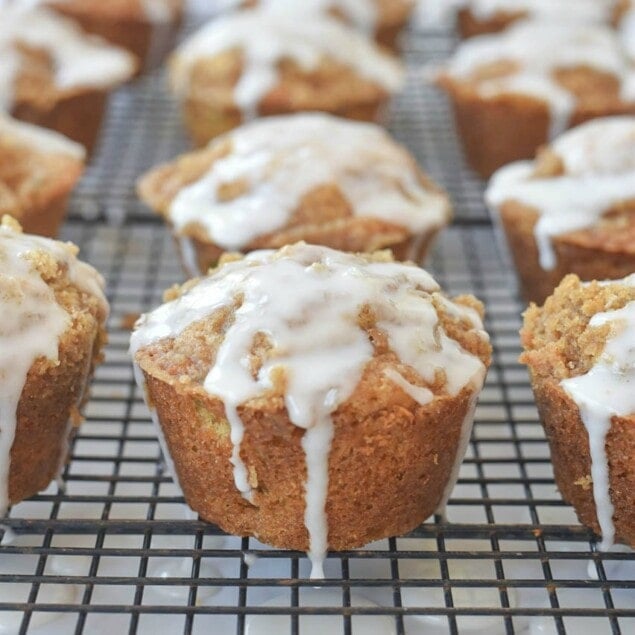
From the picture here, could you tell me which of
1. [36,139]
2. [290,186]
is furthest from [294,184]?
[36,139]

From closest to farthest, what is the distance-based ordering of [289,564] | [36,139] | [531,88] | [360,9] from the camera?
[289,564]
[36,139]
[531,88]
[360,9]

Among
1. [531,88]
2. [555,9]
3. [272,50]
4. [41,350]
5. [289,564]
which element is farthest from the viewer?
[555,9]

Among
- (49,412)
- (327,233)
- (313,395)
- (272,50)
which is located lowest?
(272,50)

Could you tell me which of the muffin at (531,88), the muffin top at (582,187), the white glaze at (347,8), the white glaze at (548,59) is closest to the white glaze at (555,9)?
the white glaze at (548,59)

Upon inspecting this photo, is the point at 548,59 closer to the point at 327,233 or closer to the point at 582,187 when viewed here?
the point at 582,187

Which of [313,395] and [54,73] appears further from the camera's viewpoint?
[54,73]

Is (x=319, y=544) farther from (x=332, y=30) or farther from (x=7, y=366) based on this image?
(x=332, y=30)

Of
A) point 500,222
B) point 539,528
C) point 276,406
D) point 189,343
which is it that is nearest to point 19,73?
point 500,222

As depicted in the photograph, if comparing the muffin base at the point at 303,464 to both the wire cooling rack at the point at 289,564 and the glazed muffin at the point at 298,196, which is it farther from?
the glazed muffin at the point at 298,196
